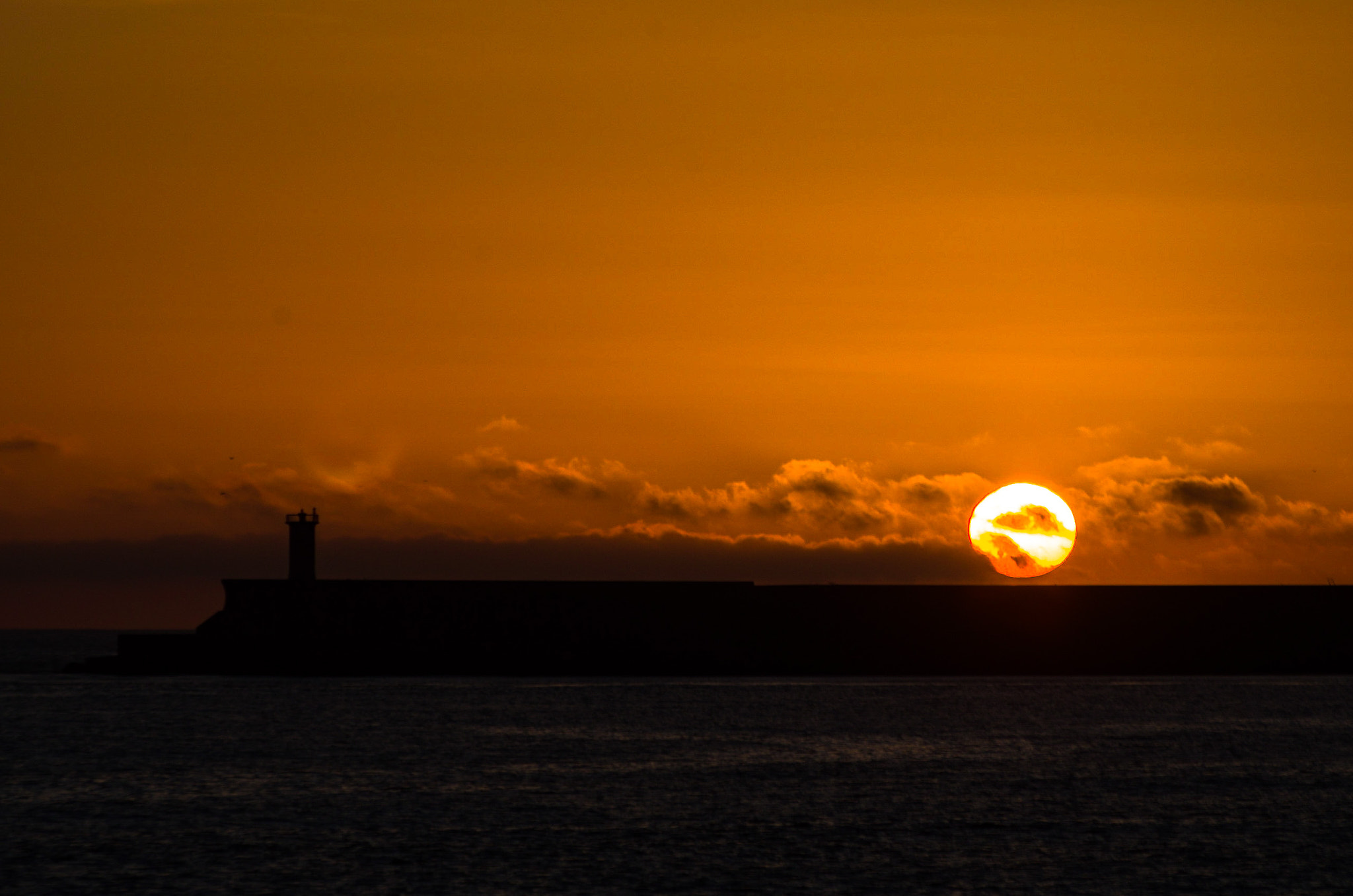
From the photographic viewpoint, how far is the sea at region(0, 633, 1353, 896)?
3097 cm

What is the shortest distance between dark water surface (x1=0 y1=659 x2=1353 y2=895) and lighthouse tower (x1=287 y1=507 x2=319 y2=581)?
51.4 ft

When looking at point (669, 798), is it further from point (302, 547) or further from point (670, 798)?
point (302, 547)

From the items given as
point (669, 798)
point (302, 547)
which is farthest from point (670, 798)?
point (302, 547)

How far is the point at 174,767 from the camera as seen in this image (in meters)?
48.6

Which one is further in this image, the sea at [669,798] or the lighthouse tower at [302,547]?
the lighthouse tower at [302,547]

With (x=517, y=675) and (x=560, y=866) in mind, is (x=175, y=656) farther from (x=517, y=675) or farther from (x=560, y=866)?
(x=560, y=866)

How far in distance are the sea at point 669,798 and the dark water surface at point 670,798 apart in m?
0.14

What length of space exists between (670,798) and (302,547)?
54.6m

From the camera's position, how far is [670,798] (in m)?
41.6

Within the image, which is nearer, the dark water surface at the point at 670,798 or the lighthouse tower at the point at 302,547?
the dark water surface at the point at 670,798

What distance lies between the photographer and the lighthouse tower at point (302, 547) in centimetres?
9138

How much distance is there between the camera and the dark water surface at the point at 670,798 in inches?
1220

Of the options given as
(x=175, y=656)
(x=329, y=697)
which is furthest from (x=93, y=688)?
(x=329, y=697)

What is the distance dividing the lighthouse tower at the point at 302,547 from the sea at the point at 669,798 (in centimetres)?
1482
